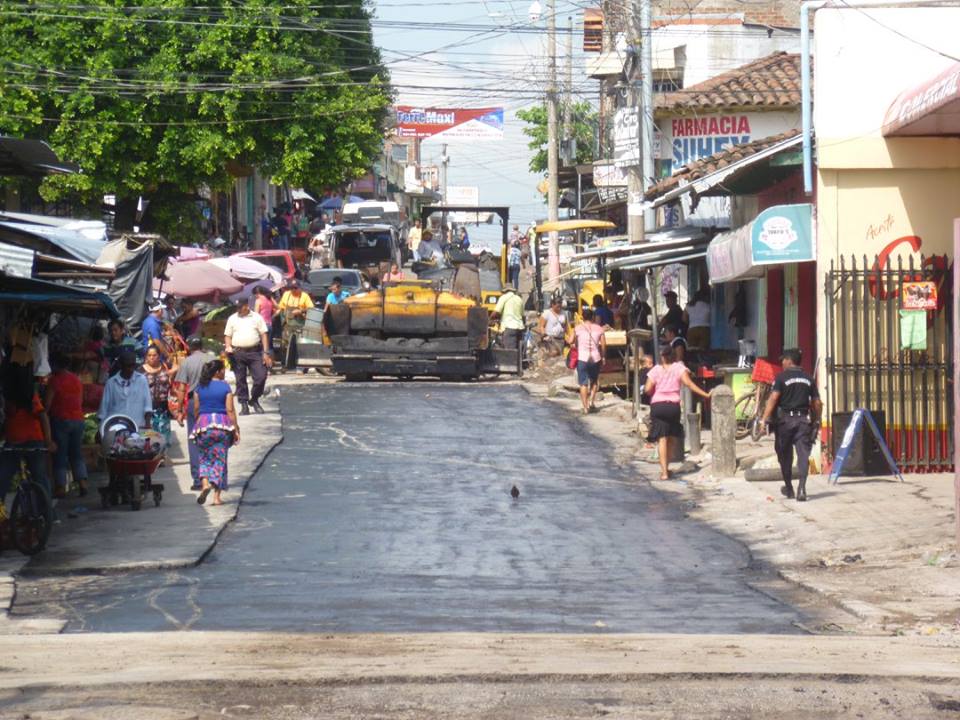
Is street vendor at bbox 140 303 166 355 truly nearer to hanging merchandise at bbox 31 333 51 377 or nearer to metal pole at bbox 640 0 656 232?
hanging merchandise at bbox 31 333 51 377

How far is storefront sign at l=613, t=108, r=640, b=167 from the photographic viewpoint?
2750 centimetres

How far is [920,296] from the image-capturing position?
1750 cm

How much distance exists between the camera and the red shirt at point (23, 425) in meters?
14.4

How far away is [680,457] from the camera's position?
65.3ft

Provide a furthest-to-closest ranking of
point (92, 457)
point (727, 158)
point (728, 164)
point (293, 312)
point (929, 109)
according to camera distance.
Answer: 1. point (293, 312)
2. point (727, 158)
3. point (728, 164)
4. point (92, 457)
5. point (929, 109)

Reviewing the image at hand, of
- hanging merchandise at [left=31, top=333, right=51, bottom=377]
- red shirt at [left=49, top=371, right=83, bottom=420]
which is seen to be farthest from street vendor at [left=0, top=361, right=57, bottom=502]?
hanging merchandise at [left=31, top=333, right=51, bottom=377]

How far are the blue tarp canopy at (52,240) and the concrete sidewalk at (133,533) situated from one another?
8.68 feet

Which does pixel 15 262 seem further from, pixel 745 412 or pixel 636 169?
pixel 636 169

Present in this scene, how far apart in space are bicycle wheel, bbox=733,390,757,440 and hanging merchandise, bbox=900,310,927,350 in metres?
3.86

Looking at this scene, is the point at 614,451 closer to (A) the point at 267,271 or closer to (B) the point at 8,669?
(B) the point at 8,669

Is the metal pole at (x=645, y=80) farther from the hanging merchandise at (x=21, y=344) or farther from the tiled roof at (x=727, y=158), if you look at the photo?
the hanging merchandise at (x=21, y=344)

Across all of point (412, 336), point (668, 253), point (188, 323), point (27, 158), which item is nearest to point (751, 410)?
point (668, 253)

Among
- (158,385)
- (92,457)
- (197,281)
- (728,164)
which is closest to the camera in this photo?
(92,457)

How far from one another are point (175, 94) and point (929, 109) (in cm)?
2616
